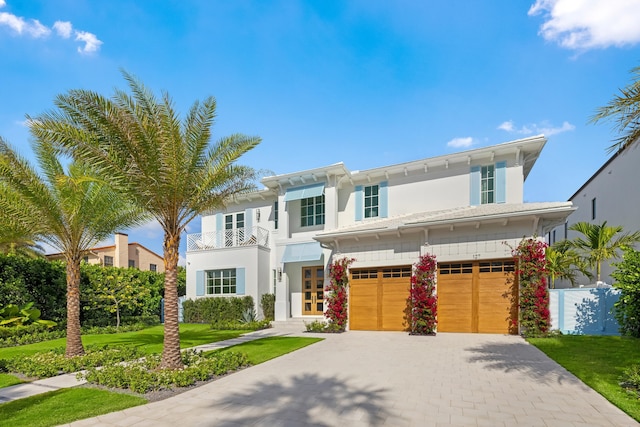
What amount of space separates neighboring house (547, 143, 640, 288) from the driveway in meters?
12.3

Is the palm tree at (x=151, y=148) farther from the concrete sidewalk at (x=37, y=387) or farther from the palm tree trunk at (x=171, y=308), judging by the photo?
the concrete sidewalk at (x=37, y=387)

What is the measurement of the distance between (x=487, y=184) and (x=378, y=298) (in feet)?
24.2

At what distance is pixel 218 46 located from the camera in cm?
1234

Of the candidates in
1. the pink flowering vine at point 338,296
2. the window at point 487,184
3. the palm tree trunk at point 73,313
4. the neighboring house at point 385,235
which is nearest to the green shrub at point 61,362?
the palm tree trunk at point 73,313

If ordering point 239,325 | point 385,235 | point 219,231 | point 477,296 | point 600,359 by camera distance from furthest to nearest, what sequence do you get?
point 219,231
point 239,325
point 385,235
point 477,296
point 600,359

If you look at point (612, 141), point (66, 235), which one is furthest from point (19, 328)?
point (612, 141)

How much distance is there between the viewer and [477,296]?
45.4 feet

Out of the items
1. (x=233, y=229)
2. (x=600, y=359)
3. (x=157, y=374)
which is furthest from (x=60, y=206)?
(x=600, y=359)

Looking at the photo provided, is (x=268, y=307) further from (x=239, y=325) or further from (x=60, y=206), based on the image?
(x=60, y=206)

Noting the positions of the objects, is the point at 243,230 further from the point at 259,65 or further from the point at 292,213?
the point at 259,65

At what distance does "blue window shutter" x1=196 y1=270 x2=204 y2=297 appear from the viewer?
22.1 meters

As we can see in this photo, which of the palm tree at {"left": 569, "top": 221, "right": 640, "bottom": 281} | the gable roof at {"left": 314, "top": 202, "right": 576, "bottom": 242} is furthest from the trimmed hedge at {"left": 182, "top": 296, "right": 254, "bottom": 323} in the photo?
the palm tree at {"left": 569, "top": 221, "right": 640, "bottom": 281}

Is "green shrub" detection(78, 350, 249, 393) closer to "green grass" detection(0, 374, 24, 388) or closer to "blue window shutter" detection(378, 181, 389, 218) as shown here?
"green grass" detection(0, 374, 24, 388)

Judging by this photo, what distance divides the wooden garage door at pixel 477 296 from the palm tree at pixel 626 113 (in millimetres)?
7918
